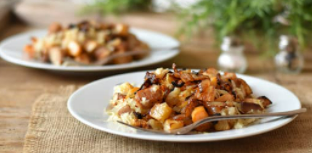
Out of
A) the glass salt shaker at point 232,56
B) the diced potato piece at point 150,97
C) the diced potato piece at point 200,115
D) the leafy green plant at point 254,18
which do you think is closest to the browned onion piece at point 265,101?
the diced potato piece at point 200,115

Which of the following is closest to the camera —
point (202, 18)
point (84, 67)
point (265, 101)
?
point (265, 101)

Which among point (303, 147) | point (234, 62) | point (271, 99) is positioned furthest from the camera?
point (234, 62)

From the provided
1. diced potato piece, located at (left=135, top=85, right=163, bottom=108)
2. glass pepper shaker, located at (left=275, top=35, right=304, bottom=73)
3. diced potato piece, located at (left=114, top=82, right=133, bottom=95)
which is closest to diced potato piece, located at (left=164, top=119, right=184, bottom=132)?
diced potato piece, located at (left=135, top=85, right=163, bottom=108)

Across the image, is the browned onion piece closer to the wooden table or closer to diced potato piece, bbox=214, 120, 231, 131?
diced potato piece, bbox=214, 120, 231, 131

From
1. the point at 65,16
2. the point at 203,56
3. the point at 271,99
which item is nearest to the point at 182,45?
the point at 203,56

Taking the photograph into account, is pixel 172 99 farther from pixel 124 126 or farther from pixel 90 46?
pixel 90 46

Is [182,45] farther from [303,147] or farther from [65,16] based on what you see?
[303,147]

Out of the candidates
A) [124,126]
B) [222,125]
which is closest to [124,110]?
[124,126]
